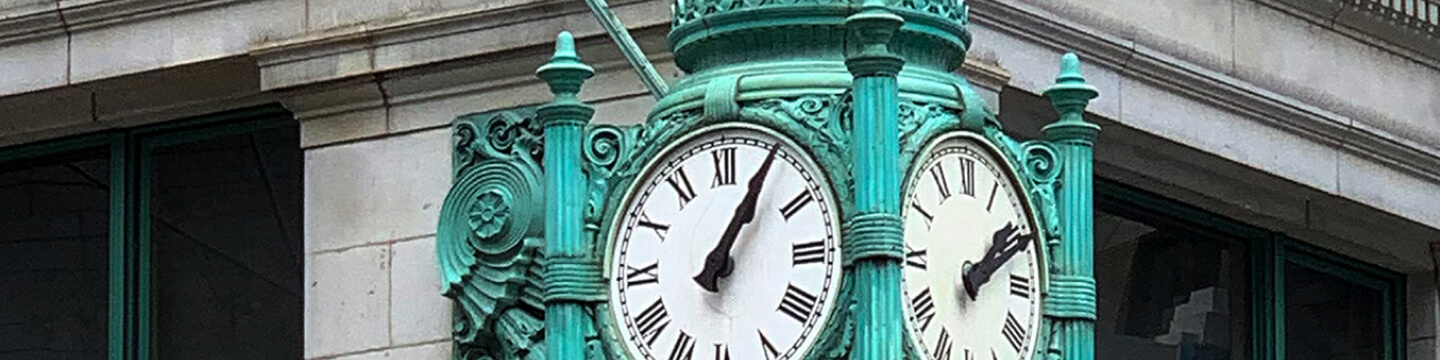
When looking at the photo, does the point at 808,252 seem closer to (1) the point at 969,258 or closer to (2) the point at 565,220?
(1) the point at 969,258

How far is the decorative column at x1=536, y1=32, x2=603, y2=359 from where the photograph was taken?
52.9 ft

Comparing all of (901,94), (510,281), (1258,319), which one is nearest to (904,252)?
(901,94)

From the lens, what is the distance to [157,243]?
67.7ft

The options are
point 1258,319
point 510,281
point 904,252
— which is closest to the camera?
point 904,252

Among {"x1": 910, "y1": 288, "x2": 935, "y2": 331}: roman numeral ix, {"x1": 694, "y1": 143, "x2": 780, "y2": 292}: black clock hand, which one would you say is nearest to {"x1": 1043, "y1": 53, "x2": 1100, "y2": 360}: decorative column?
{"x1": 910, "y1": 288, "x2": 935, "y2": 331}: roman numeral ix

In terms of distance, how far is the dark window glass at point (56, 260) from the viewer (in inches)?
816

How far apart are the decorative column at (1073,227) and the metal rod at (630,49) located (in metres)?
1.41

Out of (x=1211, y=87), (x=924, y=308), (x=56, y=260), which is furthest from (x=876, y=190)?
(x=56, y=260)

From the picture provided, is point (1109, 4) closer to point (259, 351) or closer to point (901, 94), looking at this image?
point (259, 351)

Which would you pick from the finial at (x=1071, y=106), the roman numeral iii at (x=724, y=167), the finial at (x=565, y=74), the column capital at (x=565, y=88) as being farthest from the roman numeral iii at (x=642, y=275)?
the finial at (x=1071, y=106)

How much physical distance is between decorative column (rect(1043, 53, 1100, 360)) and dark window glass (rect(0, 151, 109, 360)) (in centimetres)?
531

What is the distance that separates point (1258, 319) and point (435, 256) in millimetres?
4976

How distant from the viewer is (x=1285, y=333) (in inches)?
904

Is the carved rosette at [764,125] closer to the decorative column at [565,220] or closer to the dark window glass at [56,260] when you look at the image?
the decorative column at [565,220]
